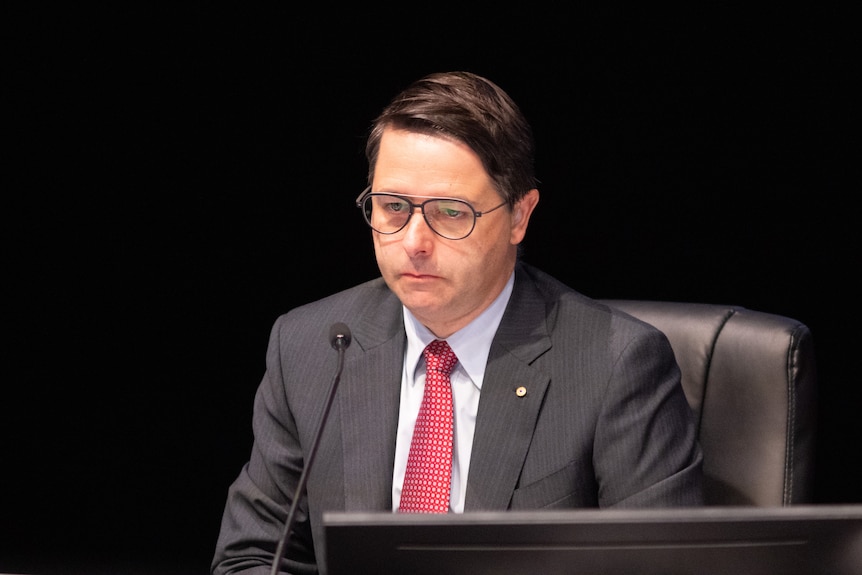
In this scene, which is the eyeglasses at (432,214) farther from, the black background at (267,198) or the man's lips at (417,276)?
the black background at (267,198)

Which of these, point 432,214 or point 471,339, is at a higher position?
point 432,214

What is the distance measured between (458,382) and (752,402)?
55cm

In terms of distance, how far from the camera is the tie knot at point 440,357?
2029 mm

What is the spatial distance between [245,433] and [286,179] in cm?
75

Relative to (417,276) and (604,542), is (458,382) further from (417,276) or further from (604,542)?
(604,542)

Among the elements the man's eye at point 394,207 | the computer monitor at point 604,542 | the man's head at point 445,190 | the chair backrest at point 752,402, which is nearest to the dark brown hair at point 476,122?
the man's head at point 445,190

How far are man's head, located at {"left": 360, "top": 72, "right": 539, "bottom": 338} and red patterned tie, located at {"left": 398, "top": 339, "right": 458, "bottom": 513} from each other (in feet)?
0.40

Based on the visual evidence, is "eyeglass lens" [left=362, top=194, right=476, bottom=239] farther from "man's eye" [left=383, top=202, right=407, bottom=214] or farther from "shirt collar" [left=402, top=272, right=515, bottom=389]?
"shirt collar" [left=402, top=272, right=515, bottom=389]

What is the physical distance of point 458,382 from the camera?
2035 millimetres

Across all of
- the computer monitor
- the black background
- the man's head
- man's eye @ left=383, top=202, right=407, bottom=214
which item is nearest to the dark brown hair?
the man's head

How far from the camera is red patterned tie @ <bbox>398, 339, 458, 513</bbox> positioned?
76.2 inches

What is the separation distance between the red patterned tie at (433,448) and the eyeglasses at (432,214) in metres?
0.26

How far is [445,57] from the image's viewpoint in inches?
106

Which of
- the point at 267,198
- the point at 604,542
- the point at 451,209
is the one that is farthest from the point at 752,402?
the point at 267,198
